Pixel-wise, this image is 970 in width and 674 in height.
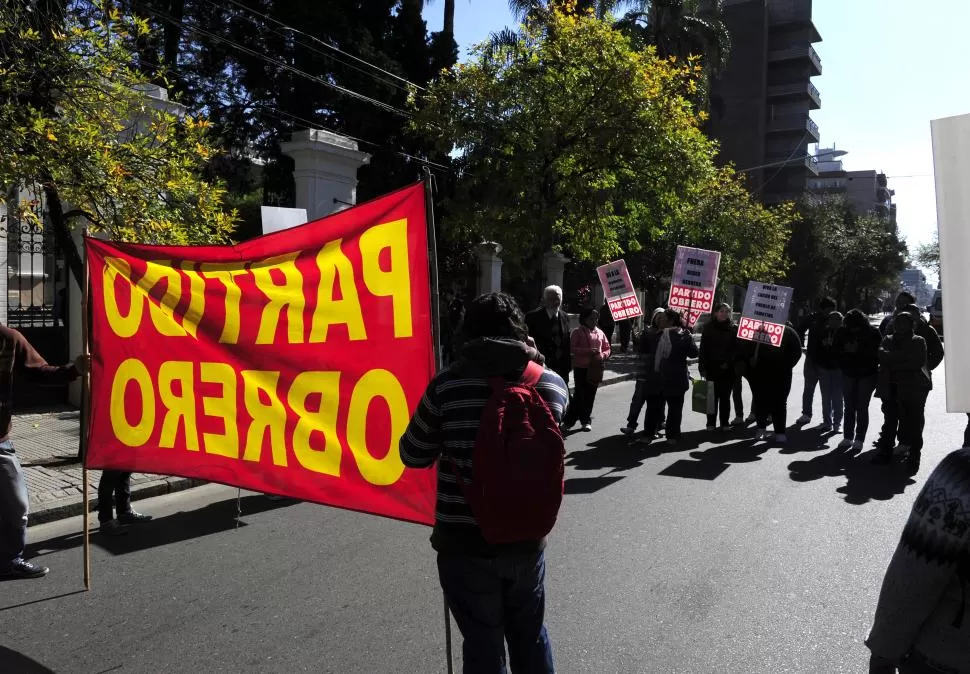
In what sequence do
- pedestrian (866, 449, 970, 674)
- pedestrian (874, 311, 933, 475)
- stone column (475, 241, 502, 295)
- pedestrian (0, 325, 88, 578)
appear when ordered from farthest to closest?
stone column (475, 241, 502, 295), pedestrian (874, 311, 933, 475), pedestrian (0, 325, 88, 578), pedestrian (866, 449, 970, 674)

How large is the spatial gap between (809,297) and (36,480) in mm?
42571

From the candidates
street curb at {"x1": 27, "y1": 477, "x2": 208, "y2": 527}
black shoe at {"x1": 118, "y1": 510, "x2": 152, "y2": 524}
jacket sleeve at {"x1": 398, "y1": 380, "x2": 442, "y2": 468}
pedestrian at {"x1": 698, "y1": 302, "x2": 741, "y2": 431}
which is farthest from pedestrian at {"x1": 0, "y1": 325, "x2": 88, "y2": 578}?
pedestrian at {"x1": 698, "y1": 302, "x2": 741, "y2": 431}

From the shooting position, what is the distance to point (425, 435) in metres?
2.68

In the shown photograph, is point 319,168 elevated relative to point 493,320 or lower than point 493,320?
elevated

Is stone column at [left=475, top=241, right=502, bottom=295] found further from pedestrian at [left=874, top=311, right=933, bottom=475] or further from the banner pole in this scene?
the banner pole

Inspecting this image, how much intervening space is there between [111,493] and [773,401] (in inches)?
294

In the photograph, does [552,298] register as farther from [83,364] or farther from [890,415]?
[83,364]

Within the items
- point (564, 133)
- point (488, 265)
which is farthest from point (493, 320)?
point (488, 265)

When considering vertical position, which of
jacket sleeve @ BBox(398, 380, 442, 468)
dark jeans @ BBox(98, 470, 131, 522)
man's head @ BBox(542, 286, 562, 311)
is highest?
man's head @ BBox(542, 286, 562, 311)

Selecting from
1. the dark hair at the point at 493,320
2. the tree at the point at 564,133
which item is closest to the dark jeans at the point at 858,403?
the dark hair at the point at 493,320

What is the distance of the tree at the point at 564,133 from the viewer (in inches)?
616

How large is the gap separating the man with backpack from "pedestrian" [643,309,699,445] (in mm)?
6661

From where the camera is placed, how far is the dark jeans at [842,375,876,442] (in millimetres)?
9078

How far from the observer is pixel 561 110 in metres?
15.8
